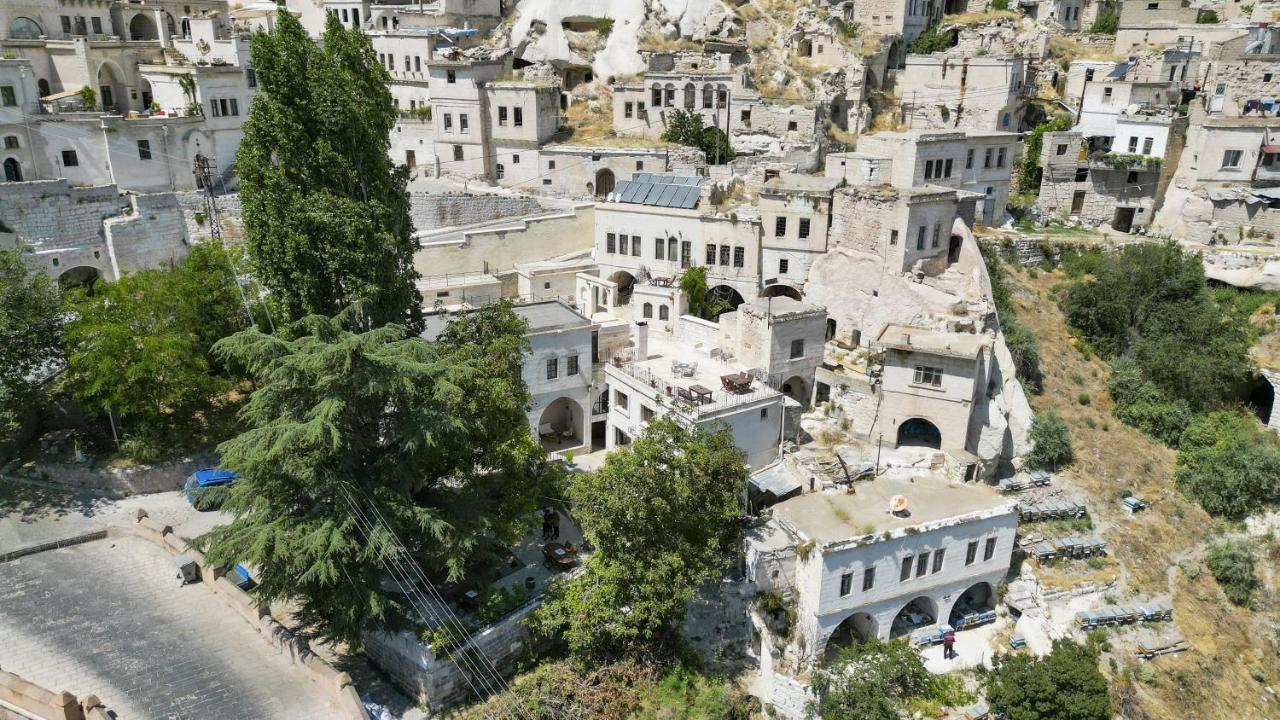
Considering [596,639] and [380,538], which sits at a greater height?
[380,538]

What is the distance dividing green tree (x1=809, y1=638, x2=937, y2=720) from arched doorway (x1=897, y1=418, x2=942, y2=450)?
9444mm

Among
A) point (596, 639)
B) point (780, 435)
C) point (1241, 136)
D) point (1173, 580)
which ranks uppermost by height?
point (1241, 136)

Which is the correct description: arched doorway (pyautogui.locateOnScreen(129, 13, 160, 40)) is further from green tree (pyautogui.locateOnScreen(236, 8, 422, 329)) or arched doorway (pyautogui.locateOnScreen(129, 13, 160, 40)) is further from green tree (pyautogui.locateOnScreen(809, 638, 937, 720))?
green tree (pyautogui.locateOnScreen(809, 638, 937, 720))

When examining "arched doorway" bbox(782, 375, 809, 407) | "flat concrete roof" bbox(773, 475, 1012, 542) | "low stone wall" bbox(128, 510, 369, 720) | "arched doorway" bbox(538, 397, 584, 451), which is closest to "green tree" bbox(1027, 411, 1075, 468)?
"flat concrete roof" bbox(773, 475, 1012, 542)

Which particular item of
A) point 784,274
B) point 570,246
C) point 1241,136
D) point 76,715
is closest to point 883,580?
point 784,274

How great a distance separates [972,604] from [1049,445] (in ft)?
27.0

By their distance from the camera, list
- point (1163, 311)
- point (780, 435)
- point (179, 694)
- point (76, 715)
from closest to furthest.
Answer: point (76, 715)
point (179, 694)
point (780, 435)
point (1163, 311)

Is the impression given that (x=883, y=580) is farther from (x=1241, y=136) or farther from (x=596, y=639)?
(x=1241, y=136)

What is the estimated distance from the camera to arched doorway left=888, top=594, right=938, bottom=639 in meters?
28.7

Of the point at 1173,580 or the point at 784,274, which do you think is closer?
the point at 1173,580

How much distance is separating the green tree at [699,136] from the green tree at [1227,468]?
25636 mm

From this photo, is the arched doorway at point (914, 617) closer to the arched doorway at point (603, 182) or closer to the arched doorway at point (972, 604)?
the arched doorway at point (972, 604)

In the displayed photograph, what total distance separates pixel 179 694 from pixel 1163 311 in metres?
40.4

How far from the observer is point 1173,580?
105 ft
